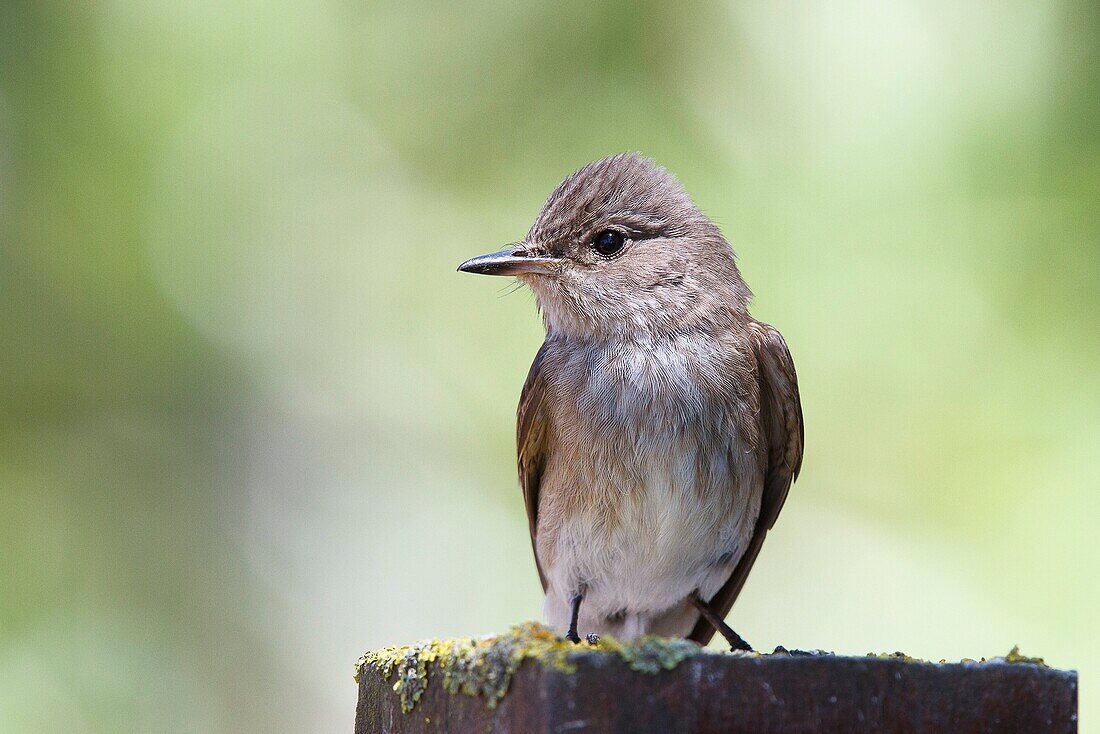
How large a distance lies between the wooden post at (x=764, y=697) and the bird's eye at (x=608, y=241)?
2531 mm

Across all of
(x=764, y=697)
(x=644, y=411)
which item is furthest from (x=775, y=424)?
(x=764, y=697)

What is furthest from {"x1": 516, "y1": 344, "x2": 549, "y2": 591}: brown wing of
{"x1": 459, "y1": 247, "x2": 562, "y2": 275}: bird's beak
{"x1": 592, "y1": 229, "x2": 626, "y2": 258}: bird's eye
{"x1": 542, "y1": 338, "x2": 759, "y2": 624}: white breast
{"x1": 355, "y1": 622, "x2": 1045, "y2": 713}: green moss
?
{"x1": 355, "y1": 622, "x2": 1045, "y2": 713}: green moss

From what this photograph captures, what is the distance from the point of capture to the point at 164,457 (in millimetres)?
6734

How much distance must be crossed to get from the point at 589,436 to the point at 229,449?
3.32m

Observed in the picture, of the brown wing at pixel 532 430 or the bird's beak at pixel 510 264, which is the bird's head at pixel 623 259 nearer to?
the bird's beak at pixel 510 264

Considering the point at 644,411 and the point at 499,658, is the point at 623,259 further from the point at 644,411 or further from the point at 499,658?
the point at 499,658

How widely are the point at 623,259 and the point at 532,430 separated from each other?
2.38ft

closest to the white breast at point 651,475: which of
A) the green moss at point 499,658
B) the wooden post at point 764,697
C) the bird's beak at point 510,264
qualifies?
the bird's beak at point 510,264

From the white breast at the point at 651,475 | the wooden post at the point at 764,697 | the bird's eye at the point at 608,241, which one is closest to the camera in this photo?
Result: the wooden post at the point at 764,697

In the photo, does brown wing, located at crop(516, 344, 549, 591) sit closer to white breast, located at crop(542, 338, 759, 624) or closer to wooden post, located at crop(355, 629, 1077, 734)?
white breast, located at crop(542, 338, 759, 624)

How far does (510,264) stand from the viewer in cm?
441

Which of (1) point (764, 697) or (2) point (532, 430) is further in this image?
(2) point (532, 430)

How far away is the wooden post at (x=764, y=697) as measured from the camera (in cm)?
196

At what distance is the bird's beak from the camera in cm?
438
